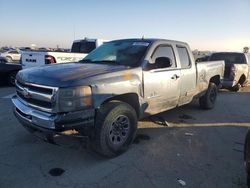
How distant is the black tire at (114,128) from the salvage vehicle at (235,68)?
7.69m

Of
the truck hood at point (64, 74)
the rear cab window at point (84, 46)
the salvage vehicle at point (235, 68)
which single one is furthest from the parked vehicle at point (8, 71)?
Result: the salvage vehicle at point (235, 68)

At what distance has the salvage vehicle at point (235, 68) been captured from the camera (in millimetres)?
11105

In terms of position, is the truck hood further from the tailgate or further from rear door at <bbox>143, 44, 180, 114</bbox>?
the tailgate

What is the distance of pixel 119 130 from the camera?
448cm

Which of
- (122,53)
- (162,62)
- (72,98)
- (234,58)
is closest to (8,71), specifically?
(122,53)

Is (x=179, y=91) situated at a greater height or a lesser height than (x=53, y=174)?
greater

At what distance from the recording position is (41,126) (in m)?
3.85

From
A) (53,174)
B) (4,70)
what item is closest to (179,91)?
(53,174)

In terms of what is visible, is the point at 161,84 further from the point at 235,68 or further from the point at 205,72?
the point at 235,68

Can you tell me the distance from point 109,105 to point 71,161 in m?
1.05

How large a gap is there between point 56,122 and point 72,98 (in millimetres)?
382

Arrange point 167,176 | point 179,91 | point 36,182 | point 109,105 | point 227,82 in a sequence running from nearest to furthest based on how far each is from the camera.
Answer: point 36,182, point 167,176, point 109,105, point 179,91, point 227,82

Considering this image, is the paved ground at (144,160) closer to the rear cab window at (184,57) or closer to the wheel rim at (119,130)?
the wheel rim at (119,130)

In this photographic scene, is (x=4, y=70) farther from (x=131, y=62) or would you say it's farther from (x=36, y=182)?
(x=36, y=182)
